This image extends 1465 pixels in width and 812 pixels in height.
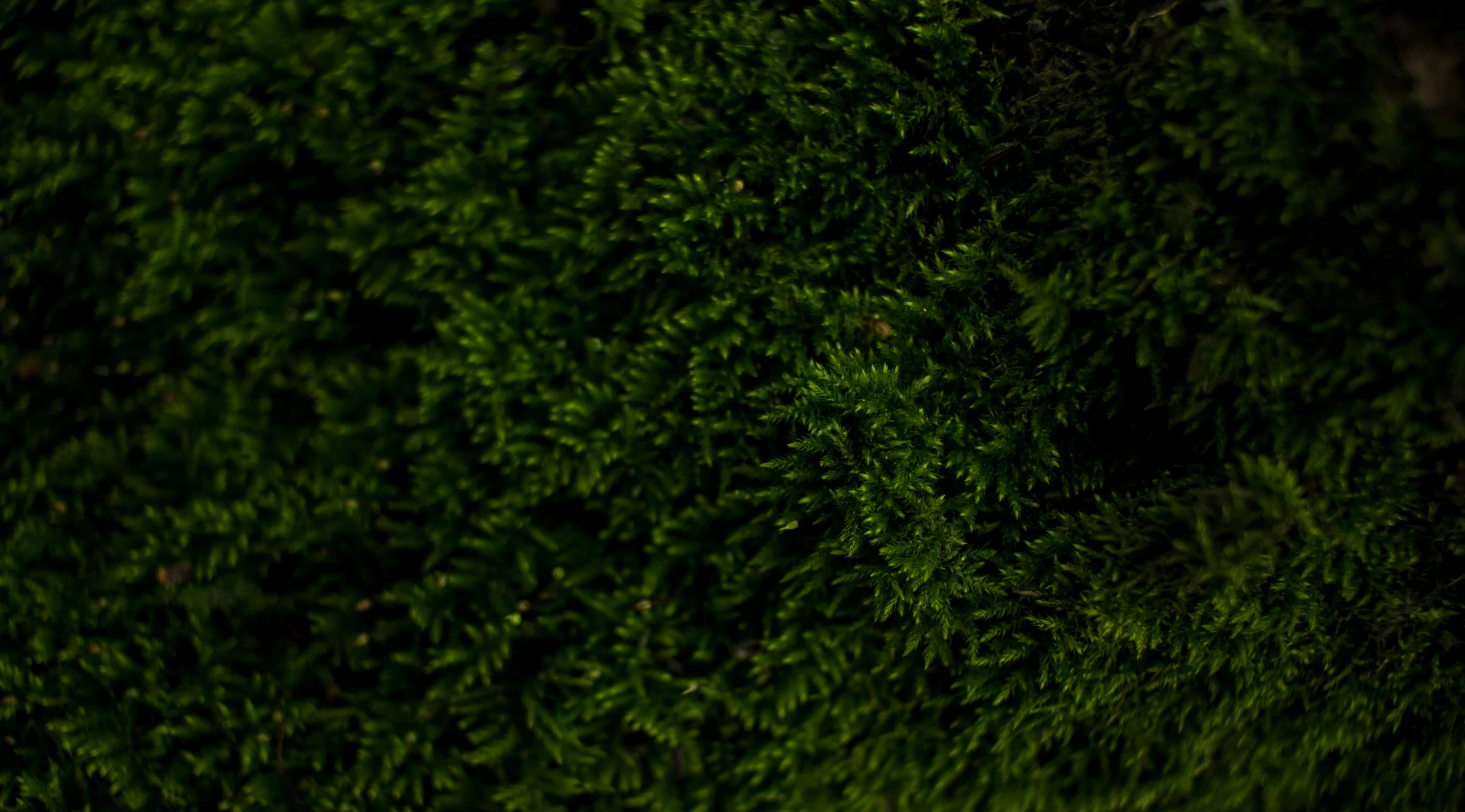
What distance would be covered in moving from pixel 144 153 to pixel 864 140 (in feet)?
7.02

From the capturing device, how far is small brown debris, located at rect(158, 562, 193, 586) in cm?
230

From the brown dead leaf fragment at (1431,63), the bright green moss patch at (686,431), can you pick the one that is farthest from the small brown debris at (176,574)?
the brown dead leaf fragment at (1431,63)

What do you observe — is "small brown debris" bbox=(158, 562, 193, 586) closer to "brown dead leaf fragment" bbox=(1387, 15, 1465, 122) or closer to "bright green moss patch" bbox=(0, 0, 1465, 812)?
"bright green moss patch" bbox=(0, 0, 1465, 812)

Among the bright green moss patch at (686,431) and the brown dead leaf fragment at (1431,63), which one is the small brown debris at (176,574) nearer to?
the bright green moss patch at (686,431)

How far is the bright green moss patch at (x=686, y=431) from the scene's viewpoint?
1.85 meters

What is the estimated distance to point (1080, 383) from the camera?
1.93 m

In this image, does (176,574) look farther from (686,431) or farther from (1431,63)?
A: (1431,63)

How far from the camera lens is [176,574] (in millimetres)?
2311

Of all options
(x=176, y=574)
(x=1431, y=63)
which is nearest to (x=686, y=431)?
(x=176, y=574)

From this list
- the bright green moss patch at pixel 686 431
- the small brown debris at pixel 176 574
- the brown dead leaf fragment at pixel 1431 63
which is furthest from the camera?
the small brown debris at pixel 176 574

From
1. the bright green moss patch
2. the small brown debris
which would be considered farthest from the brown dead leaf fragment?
the small brown debris

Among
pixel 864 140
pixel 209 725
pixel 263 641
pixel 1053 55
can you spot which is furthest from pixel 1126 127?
pixel 209 725

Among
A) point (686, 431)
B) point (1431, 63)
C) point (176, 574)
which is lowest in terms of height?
point (176, 574)

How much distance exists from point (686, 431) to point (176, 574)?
157 centimetres
